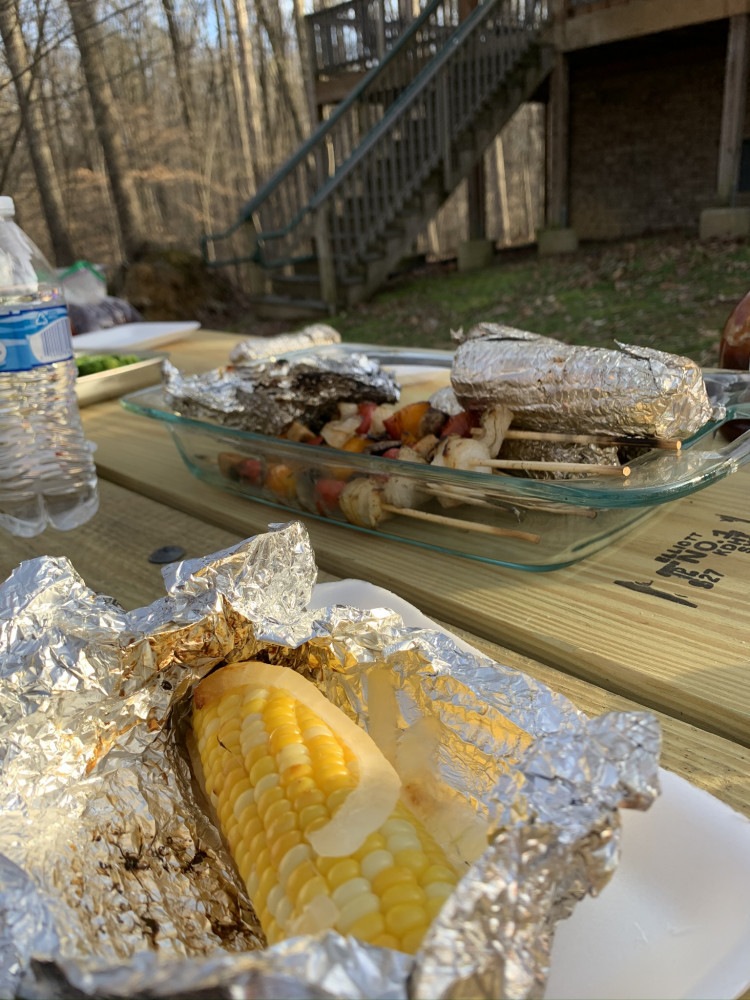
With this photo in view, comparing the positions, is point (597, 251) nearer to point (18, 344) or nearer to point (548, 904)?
point (18, 344)

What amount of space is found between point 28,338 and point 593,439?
0.78 metres

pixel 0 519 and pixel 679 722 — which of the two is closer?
pixel 679 722

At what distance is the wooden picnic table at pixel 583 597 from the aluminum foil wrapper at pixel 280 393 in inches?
5.5

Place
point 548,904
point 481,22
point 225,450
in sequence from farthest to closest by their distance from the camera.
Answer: point 481,22 < point 225,450 < point 548,904

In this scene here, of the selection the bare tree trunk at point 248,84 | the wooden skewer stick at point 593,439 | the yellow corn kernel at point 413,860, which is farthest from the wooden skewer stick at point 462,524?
the bare tree trunk at point 248,84

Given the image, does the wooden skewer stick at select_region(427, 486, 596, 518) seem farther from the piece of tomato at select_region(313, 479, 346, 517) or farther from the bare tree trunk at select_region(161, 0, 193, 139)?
the bare tree trunk at select_region(161, 0, 193, 139)

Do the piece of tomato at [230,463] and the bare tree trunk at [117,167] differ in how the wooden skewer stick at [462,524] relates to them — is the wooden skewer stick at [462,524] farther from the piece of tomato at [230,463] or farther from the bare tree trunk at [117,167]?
the bare tree trunk at [117,167]

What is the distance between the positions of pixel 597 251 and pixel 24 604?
25.2 ft

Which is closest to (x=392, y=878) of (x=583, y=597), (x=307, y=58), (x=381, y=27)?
(x=583, y=597)

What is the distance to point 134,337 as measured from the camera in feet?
8.59

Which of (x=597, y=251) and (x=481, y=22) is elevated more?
(x=481, y=22)

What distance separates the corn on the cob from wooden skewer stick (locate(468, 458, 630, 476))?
41cm

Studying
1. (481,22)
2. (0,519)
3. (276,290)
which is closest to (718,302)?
(481,22)

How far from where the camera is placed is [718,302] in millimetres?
5172
